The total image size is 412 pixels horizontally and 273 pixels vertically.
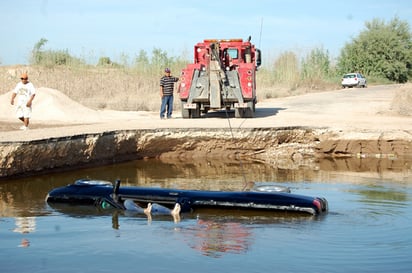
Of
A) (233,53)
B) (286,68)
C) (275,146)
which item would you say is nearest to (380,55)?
(286,68)

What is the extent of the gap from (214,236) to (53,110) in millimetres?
15063

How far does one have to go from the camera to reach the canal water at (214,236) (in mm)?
7289

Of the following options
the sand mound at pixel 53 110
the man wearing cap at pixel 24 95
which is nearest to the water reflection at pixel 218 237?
the man wearing cap at pixel 24 95

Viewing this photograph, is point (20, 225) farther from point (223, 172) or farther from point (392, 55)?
point (392, 55)

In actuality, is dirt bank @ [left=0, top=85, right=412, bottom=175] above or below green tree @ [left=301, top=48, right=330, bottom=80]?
below

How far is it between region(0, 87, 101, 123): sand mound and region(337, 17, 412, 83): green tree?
38.9 meters

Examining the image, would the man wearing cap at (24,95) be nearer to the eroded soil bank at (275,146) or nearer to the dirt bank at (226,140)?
the dirt bank at (226,140)

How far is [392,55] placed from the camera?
197 feet

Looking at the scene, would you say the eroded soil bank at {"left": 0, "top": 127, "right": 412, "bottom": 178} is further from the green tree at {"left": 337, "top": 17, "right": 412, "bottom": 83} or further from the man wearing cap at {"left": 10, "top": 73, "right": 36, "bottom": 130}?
the green tree at {"left": 337, "top": 17, "right": 412, "bottom": 83}

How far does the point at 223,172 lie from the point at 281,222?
5229mm

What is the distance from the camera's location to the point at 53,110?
22531mm

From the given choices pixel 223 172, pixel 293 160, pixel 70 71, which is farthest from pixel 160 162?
pixel 70 71

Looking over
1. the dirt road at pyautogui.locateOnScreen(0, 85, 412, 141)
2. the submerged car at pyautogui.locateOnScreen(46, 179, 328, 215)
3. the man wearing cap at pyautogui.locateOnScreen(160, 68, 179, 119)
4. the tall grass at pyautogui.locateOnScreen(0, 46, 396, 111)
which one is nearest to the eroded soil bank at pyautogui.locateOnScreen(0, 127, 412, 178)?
the dirt road at pyautogui.locateOnScreen(0, 85, 412, 141)

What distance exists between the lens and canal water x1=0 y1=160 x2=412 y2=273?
729 cm
